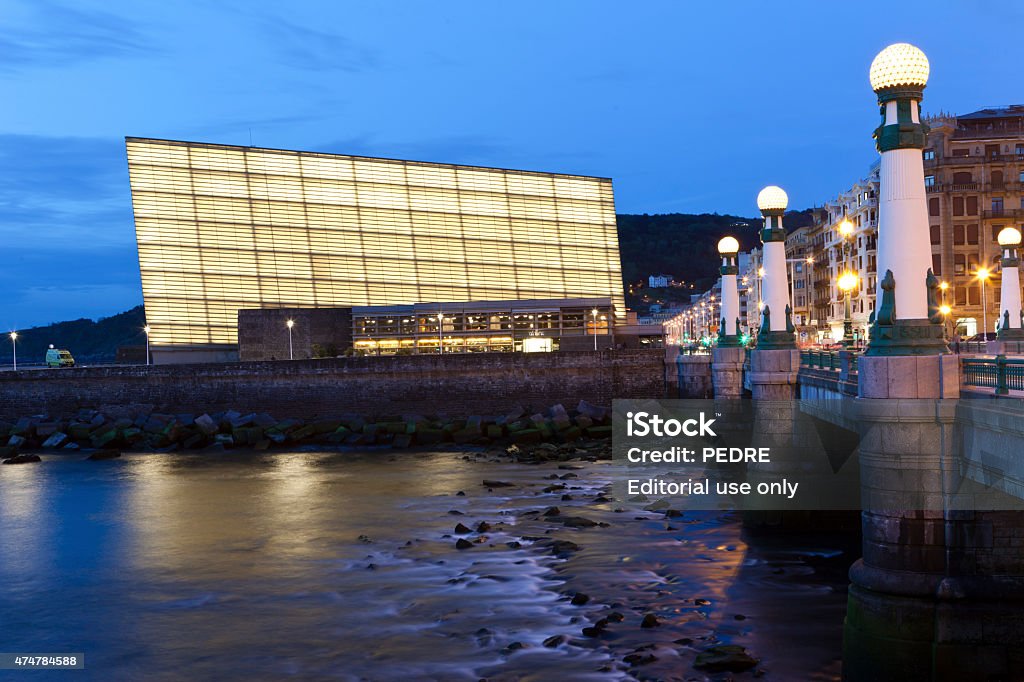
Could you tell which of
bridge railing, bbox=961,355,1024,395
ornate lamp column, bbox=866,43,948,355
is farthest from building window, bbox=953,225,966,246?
bridge railing, bbox=961,355,1024,395

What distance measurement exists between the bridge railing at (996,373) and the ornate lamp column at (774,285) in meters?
13.4

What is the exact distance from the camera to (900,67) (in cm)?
1548

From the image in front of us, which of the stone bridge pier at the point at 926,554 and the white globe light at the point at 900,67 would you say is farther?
the white globe light at the point at 900,67

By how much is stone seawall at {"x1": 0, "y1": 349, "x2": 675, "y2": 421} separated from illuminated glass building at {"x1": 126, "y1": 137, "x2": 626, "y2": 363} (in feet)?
99.3

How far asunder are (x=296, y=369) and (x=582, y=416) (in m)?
20.4

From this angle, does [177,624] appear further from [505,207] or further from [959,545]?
[505,207]

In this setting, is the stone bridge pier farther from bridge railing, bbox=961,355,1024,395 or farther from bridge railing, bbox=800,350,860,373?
bridge railing, bbox=800,350,860,373

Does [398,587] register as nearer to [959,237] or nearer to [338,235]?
[959,237]

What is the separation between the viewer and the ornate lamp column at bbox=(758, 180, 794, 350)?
28.7 meters

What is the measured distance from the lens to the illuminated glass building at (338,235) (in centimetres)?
9862

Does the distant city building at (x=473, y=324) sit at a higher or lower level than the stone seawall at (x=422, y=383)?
higher

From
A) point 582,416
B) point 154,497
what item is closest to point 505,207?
point 582,416

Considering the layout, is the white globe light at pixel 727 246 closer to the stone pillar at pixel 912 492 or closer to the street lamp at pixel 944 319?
the street lamp at pixel 944 319

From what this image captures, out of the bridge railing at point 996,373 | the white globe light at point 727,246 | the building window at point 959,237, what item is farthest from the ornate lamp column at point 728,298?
the building window at point 959,237
